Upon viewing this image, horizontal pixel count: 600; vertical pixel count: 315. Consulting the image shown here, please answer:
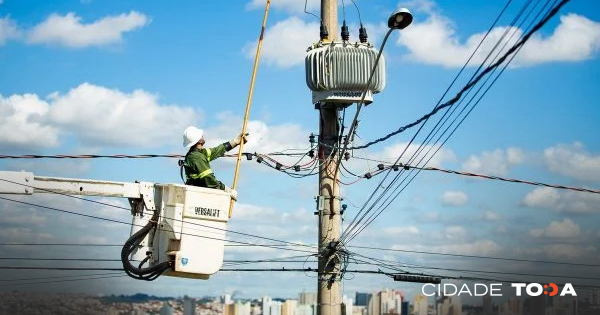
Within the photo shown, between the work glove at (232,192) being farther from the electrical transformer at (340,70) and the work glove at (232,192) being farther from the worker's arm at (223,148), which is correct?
the electrical transformer at (340,70)

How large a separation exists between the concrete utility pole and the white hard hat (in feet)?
13.5

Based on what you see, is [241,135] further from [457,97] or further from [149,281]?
[457,97]

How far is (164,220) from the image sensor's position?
14031 millimetres

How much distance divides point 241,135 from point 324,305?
163 inches

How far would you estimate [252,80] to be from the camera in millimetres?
16828

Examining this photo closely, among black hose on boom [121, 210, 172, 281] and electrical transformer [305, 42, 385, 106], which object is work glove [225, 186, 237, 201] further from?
electrical transformer [305, 42, 385, 106]

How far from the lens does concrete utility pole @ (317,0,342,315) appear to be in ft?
59.5

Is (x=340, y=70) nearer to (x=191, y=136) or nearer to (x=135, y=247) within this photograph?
(x=191, y=136)

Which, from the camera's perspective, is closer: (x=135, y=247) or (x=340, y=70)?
(x=135, y=247)

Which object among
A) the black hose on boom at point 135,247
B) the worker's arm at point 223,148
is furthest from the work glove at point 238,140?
the black hose on boom at point 135,247

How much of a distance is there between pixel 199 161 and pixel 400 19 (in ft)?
13.2

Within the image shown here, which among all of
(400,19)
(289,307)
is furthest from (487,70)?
(289,307)

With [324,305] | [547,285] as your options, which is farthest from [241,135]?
[547,285]

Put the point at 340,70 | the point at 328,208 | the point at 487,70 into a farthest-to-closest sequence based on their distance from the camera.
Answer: the point at 328,208
the point at 340,70
the point at 487,70
